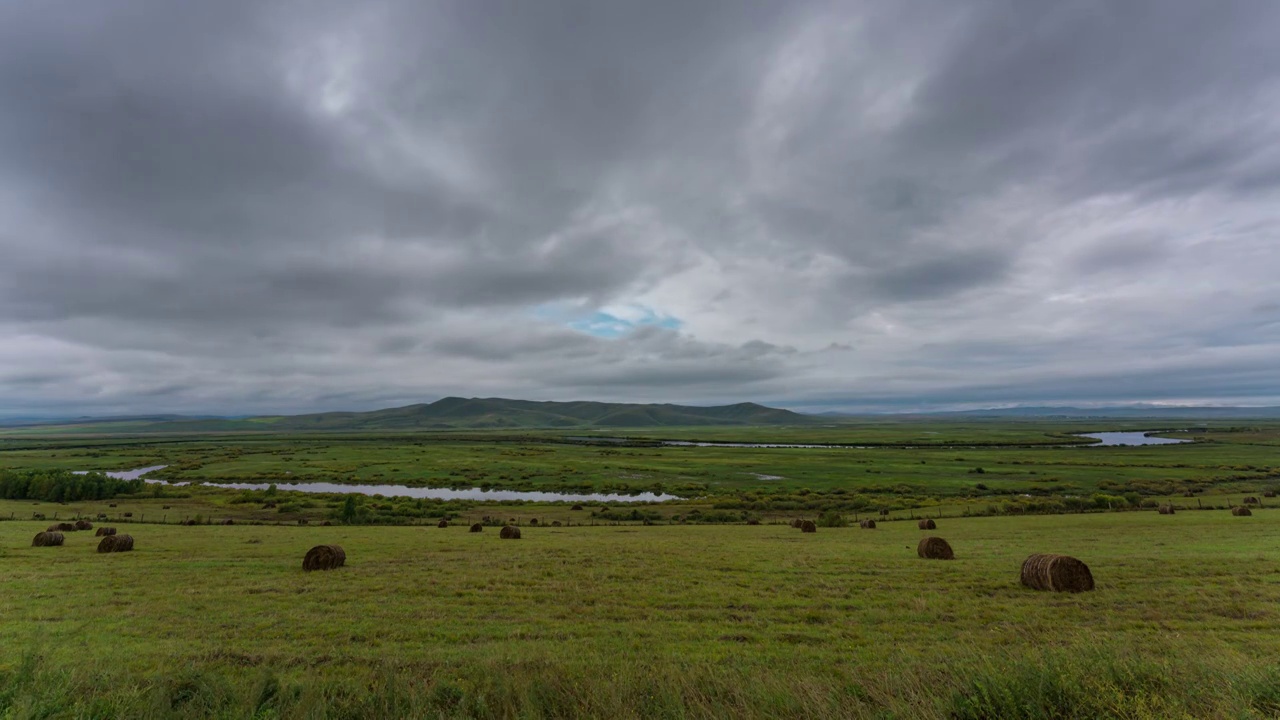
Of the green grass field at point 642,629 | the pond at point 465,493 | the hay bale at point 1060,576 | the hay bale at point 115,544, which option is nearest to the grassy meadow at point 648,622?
the green grass field at point 642,629

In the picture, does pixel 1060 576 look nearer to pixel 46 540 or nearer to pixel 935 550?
pixel 935 550

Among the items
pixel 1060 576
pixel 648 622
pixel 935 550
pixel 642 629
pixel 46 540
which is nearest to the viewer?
pixel 642 629

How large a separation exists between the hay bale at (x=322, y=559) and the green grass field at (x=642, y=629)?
80 cm

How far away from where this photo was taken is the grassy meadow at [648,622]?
6809 millimetres

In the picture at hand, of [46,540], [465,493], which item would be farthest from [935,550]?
[465,493]

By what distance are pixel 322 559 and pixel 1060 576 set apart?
26489 mm

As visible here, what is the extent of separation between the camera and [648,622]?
44.1 feet

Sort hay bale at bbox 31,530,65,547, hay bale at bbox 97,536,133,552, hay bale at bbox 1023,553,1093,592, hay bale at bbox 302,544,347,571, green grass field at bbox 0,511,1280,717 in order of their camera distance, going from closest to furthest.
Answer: green grass field at bbox 0,511,1280,717
hay bale at bbox 1023,553,1093,592
hay bale at bbox 302,544,347,571
hay bale at bbox 97,536,133,552
hay bale at bbox 31,530,65,547

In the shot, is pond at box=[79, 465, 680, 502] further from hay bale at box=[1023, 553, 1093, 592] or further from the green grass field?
hay bale at box=[1023, 553, 1093, 592]

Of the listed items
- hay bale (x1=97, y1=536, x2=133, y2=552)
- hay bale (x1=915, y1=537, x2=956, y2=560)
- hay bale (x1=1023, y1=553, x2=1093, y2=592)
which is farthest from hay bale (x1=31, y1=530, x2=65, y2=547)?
hay bale (x1=1023, y1=553, x2=1093, y2=592)

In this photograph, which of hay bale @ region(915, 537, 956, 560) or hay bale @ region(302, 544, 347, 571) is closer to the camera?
hay bale @ region(302, 544, 347, 571)

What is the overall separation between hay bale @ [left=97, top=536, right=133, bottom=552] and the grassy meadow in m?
1.23

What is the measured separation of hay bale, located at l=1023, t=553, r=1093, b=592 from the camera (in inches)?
627

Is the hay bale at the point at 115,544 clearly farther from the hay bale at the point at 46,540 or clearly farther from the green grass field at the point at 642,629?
the hay bale at the point at 46,540
